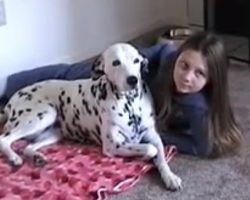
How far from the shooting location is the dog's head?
7.92 feet

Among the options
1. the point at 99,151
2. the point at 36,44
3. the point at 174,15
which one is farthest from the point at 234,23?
the point at 99,151

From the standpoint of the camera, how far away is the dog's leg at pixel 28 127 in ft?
8.48

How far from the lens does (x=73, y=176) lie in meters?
2.33

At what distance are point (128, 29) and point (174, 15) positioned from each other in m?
0.50

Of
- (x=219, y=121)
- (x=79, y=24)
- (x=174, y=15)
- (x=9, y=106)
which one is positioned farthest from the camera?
(x=174, y=15)

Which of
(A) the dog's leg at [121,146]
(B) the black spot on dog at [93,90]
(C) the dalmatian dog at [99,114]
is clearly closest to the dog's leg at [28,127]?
(C) the dalmatian dog at [99,114]

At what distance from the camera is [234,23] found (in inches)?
152

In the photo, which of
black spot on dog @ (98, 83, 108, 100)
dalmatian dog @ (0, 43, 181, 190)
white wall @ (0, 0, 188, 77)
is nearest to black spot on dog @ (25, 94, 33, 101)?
dalmatian dog @ (0, 43, 181, 190)

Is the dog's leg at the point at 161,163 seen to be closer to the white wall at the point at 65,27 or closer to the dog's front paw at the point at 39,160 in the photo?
the dog's front paw at the point at 39,160

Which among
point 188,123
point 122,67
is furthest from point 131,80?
point 188,123

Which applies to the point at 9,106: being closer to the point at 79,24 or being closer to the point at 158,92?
the point at 158,92

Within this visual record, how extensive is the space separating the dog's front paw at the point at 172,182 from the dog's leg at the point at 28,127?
2.13 ft

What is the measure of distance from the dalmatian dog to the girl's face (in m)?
0.17

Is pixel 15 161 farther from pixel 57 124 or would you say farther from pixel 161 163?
pixel 161 163
